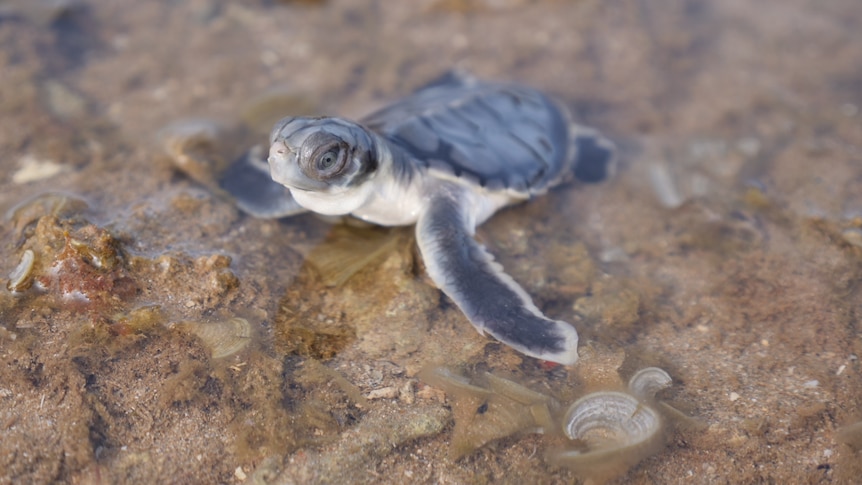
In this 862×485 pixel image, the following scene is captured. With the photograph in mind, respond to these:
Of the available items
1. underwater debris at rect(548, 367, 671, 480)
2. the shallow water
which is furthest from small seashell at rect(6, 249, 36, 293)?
underwater debris at rect(548, 367, 671, 480)

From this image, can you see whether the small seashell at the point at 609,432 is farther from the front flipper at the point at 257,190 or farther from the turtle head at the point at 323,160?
the front flipper at the point at 257,190

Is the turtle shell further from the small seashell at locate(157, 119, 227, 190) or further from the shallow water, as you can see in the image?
the small seashell at locate(157, 119, 227, 190)

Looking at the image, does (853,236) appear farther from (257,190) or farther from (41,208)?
(41,208)

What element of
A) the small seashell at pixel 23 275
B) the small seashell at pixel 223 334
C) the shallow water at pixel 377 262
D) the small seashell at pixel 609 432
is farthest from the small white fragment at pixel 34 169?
the small seashell at pixel 609 432

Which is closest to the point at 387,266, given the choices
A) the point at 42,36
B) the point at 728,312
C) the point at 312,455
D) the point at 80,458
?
Result: the point at 312,455

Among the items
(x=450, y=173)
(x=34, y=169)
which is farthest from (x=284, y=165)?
(x=34, y=169)
